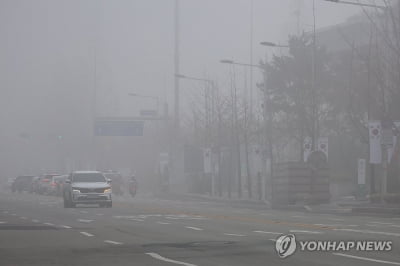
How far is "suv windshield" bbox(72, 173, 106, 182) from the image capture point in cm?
4431

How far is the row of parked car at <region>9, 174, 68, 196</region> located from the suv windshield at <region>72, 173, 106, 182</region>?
2098cm

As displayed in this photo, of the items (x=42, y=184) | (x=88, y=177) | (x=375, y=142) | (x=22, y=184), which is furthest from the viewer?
(x=22, y=184)

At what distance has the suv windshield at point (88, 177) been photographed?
4431cm

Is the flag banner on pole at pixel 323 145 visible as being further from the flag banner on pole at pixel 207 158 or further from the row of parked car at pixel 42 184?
the row of parked car at pixel 42 184

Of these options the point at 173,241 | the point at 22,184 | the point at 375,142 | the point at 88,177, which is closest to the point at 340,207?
the point at 375,142

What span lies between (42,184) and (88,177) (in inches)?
1302

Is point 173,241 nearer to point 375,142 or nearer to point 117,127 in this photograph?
point 375,142

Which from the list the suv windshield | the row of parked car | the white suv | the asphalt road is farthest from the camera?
the row of parked car

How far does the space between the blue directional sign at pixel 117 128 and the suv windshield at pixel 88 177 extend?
144ft

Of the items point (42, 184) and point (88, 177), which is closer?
point (88, 177)

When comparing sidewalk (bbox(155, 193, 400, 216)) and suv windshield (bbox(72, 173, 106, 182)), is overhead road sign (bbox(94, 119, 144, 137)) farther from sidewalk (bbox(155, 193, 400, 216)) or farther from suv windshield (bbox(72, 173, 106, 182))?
suv windshield (bbox(72, 173, 106, 182))

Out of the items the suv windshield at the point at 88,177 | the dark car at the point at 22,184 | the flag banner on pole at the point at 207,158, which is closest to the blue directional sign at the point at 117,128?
the dark car at the point at 22,184

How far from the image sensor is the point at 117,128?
8956 cm

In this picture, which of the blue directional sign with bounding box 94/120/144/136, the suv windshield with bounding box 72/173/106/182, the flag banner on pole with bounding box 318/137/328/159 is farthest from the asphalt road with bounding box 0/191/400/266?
the blue directional sign with bounding box 94/120/144/136
